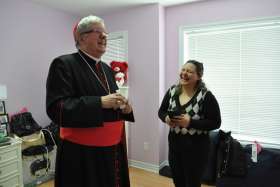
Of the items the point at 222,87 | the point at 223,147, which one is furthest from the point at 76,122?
the point at 222,87

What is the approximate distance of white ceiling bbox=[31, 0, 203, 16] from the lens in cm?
307

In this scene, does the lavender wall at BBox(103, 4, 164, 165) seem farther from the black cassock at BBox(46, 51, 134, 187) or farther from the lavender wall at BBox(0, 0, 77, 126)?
→ the black cassock at BBox(46, 51, 134, 187)

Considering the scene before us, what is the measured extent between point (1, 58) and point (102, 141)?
7.26ft

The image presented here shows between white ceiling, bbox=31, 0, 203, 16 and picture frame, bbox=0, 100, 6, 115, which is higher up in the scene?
white ceiling, bbox=31, 0, 203, 16

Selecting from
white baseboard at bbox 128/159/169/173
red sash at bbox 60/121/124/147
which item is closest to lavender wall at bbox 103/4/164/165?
white baseboard at bbox 128/159/169/173

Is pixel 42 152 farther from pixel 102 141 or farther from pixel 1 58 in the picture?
pixel 102 141

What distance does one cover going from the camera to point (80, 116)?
3.52ft

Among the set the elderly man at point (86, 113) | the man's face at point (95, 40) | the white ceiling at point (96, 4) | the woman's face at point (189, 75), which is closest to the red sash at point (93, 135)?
the elderly man at point (86, 113)

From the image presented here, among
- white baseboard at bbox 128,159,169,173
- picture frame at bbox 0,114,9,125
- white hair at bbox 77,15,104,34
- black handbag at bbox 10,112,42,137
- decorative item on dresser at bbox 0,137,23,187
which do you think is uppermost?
white hair at bbox 77,15,104,34

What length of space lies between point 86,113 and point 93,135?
0.52 feet

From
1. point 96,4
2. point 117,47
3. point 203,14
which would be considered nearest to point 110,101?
point 203,14

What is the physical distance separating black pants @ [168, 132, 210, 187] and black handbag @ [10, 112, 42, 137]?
192 centimetres

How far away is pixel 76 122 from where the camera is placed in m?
1.08

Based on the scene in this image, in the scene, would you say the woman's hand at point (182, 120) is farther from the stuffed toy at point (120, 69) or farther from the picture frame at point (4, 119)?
the picture frame at point (4, 119)
